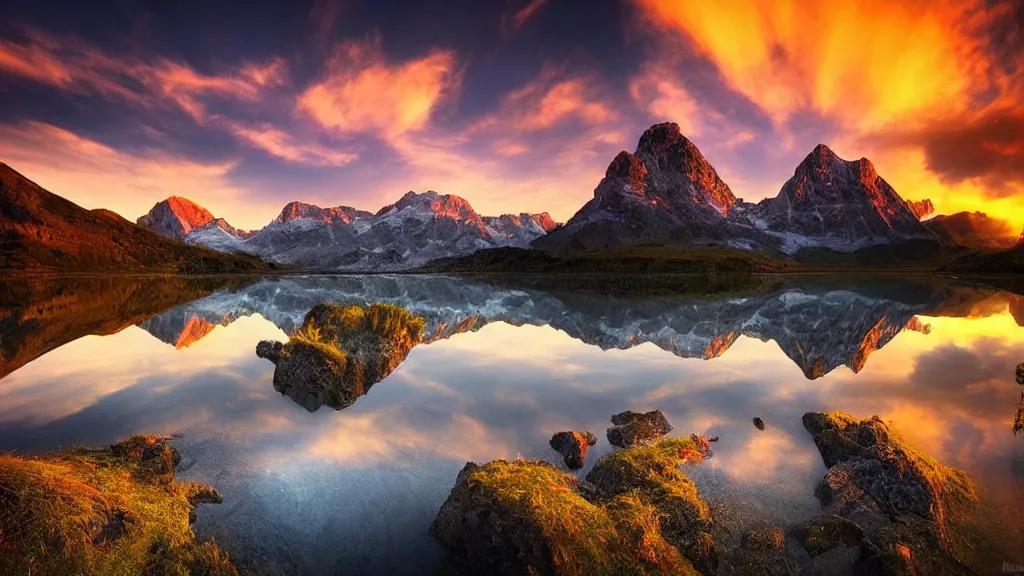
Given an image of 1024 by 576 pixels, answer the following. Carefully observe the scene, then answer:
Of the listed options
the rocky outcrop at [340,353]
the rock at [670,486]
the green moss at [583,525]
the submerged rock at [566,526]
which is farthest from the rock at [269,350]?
the rock at [670,486]

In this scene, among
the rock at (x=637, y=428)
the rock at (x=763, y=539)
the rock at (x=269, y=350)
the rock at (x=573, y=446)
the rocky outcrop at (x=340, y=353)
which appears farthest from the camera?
the rock at (x=269, y=350)

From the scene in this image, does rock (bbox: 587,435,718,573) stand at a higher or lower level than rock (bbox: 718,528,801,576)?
higher

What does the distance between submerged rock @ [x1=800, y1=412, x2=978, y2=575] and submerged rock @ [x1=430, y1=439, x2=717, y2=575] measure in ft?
9.00

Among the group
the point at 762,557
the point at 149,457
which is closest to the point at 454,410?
the point at 149,457

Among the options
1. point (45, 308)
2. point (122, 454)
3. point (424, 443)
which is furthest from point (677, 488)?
point (45, 308)

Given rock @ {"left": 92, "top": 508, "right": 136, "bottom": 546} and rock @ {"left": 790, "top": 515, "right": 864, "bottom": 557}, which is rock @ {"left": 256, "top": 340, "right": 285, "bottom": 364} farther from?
rock @ {"left": 790, "top": 515, "right": 864, "bottom": 557}

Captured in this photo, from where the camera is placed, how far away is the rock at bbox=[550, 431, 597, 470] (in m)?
13.0

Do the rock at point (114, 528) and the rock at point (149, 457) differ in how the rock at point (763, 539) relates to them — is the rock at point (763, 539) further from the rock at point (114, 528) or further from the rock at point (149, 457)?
the rock at point (149, 457)

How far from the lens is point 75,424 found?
1576 cm

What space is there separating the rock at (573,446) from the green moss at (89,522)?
8567 mm

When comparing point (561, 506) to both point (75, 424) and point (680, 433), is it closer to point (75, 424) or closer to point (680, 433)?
point (680, 433)

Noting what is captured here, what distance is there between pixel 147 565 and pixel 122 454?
20.9ft

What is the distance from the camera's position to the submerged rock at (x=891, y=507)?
28.1 ft

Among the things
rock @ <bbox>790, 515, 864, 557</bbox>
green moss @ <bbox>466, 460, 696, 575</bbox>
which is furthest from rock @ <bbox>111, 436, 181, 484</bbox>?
rock @ <bbox>790, 515, 864, 557</bbox>
